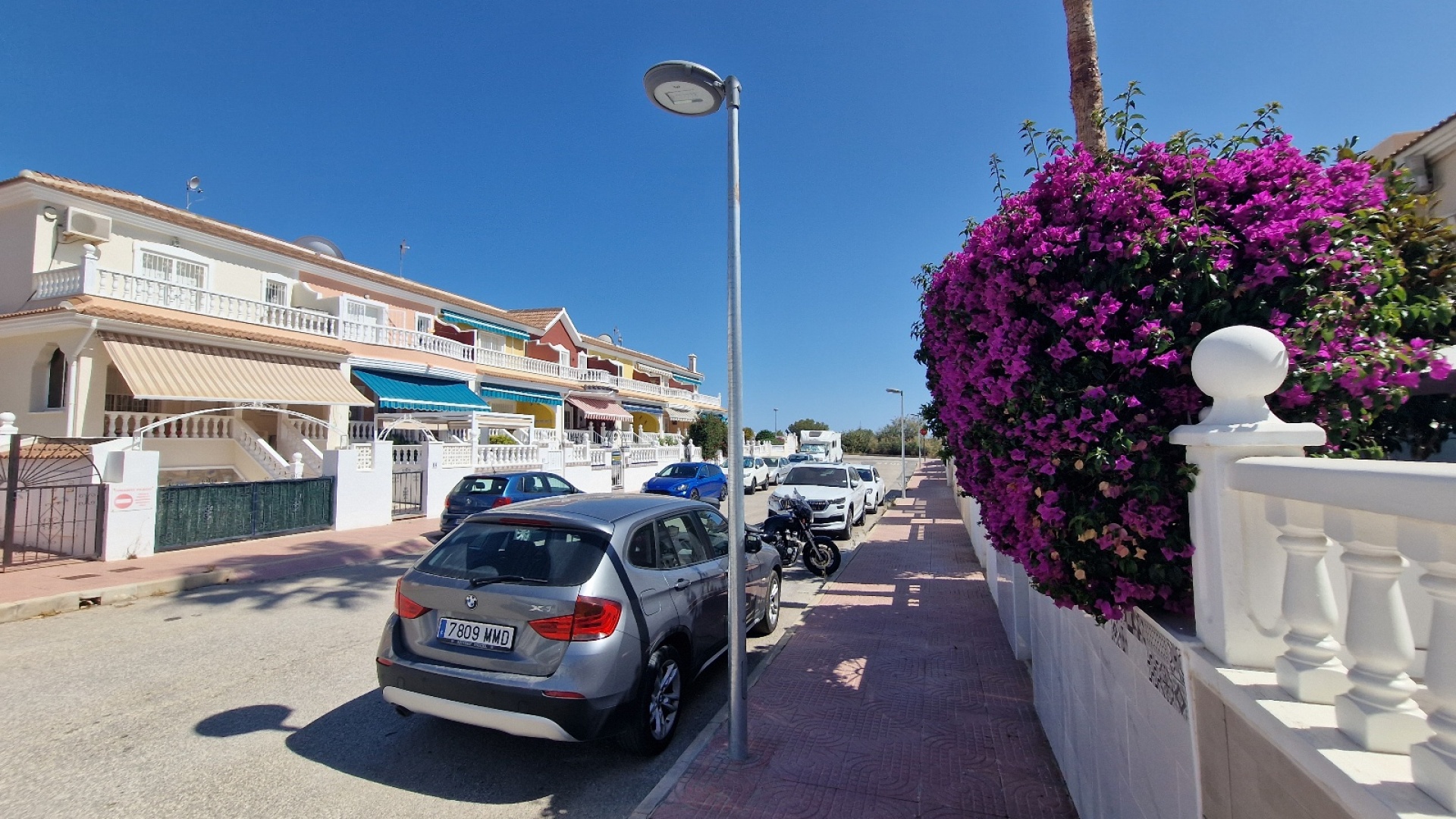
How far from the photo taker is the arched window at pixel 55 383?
14078 mm

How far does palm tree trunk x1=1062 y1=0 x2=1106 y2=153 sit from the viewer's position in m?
6.00

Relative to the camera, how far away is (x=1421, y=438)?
312 centimetres

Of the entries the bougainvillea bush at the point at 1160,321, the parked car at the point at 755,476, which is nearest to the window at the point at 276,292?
the parked car at the point at 755,476

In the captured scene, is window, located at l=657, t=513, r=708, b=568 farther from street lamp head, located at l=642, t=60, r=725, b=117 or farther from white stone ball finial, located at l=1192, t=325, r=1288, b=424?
white stone ball finial, located at l=1192, t=325, r=1288, b=424

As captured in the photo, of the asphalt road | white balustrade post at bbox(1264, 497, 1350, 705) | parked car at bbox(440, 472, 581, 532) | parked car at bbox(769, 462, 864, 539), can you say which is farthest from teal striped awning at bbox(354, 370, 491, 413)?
white balustrade post at bbox(1264, 497, 1350, 705)

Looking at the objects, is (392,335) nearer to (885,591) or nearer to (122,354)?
(122,354)

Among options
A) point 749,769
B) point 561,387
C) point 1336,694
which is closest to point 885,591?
point 749,769

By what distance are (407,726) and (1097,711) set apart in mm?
4349

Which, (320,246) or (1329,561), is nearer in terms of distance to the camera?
(1329,561)

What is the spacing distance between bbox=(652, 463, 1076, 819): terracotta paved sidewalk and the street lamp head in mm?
4234

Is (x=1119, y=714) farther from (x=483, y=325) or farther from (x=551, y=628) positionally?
(x=483, y=325)

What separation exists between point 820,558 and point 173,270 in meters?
16.6

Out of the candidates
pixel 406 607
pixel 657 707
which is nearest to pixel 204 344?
pixel 406 607

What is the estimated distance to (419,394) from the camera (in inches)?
781
